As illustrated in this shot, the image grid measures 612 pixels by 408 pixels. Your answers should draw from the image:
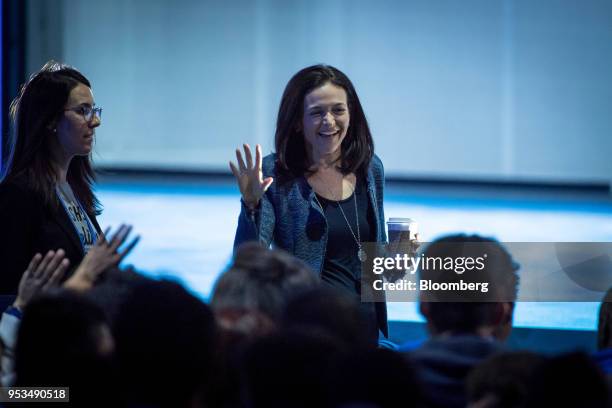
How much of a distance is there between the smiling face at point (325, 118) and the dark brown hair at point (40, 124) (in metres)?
0.68

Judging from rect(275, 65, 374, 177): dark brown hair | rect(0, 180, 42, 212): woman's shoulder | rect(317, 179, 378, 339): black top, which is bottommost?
rect(317, 179, 378, 339): black top

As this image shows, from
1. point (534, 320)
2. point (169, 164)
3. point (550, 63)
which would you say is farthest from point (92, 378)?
point (169, 164)

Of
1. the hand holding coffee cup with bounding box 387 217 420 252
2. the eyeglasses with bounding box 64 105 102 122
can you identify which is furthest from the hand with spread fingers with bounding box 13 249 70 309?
the hand holding coffee cup with bounding box 387 217 420 252

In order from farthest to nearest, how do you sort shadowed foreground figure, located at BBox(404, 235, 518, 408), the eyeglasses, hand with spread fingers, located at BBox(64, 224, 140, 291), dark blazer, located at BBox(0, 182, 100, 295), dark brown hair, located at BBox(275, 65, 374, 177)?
dark brown hair, located at BBox(275, 65, 374, 177) < the eyeglasses < dark blazer, located at BBox(0, 182, 100, 295) < hand with spread fingers, located at BBox(64, 224, 140, 291) < shadowed foreground figure, located at BBox(404, 235, 518, 408)

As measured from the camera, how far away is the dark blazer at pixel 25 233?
2646 mm

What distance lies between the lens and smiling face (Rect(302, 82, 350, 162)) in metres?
3.02

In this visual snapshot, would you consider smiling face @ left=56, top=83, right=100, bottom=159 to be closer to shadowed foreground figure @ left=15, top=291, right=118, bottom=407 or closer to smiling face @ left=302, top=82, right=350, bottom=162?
smiling face @ left=302, top=82, right=350, bottom=162

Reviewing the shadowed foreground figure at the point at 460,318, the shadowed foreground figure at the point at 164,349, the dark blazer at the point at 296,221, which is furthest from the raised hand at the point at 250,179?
the shadowed foreground figure at the point at 164,349

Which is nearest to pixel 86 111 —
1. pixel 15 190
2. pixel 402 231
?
pixel 15 190

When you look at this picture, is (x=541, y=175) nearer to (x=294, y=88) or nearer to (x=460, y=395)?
(x=294, y=88)

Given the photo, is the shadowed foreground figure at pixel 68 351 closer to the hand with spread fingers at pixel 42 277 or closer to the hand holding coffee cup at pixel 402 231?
the hand with spread fingers at pixel 42 277

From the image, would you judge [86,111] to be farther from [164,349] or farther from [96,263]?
[164,349]

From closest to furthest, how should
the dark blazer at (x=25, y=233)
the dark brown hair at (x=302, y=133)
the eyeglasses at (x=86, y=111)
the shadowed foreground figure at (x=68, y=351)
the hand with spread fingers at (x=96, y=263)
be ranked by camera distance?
the shadowed foreground figure at (x=68, y=351) < the hand with spread fingers at (x=96, y=263) < the dark blazer at (x=25, y=233) < the eyeglasses at (x=86, y=111) < the dark brown hair at (x=302, y=133)

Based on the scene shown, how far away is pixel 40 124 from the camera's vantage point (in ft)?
9.45
